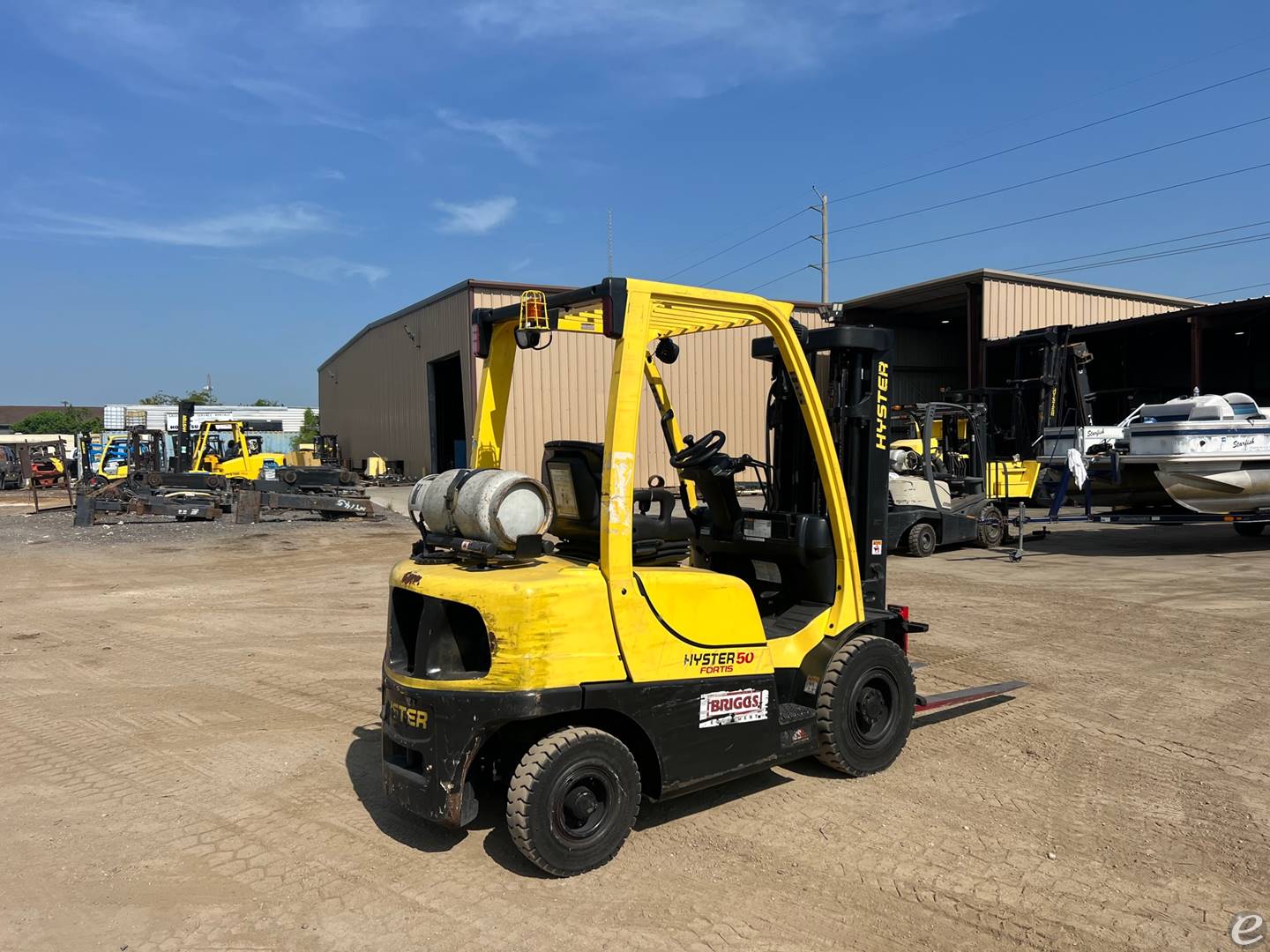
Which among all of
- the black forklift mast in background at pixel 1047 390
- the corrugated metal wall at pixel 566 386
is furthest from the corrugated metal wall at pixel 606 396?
the black forklift mast in background at pixel 1047 390

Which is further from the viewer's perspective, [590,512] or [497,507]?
[590,512]

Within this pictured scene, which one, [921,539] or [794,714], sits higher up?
[921,539]

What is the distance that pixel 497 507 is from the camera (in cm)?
386

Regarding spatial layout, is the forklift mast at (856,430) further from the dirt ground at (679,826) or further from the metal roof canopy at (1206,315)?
the metal roof canopy at (1206,315)

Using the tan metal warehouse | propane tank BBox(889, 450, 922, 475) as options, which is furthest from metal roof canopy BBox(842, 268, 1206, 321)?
propane tank BBox(889, 450, 922, 475)

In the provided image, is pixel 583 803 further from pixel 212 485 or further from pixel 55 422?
pixel 55 422

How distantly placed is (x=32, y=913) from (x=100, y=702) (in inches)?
127

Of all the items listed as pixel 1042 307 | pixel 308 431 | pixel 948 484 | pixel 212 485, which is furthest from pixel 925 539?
pixel 308 431

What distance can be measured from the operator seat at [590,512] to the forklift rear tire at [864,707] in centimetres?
103

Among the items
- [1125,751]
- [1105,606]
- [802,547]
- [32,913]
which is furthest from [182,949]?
[1105,606]

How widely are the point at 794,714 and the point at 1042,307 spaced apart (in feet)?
86.8

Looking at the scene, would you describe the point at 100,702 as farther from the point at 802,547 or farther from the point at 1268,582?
the point at 1268,582

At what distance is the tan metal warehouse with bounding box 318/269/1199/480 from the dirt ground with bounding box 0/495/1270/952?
16.1 m

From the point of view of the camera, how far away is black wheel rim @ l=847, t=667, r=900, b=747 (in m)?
4.66
